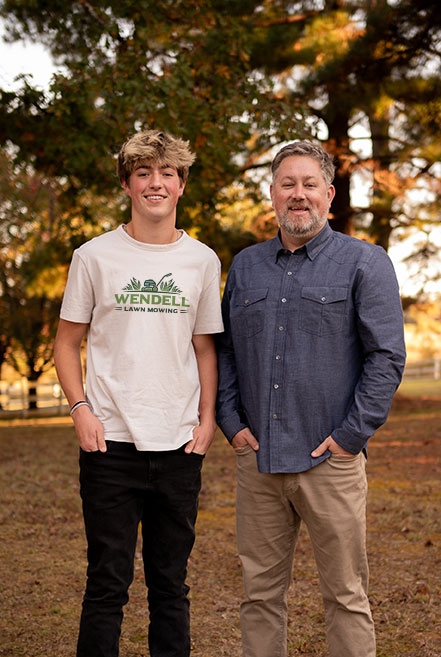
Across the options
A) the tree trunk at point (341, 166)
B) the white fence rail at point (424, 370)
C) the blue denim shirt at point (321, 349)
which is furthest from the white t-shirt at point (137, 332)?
the white fence rail at point (424, 370)

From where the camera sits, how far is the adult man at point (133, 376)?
271 cm

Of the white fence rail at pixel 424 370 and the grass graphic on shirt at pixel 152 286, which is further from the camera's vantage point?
the white fence rail at pixel 424 370

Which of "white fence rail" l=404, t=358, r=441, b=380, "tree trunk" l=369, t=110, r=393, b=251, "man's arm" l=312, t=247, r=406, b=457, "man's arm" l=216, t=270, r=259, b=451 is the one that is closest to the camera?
"man's arm" l=312, t=247, r=406, b=457

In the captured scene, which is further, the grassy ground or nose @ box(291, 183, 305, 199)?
the grassy ground

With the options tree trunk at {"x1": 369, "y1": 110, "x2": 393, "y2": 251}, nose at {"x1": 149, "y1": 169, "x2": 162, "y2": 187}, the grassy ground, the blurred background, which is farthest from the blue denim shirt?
tree trunk at {"x1": 369, "y1": 110, "x2": 393, "y2": 251}

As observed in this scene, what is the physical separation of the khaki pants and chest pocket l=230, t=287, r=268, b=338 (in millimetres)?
458

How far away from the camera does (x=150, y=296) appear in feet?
8.91

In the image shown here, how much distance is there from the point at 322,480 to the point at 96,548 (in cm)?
87

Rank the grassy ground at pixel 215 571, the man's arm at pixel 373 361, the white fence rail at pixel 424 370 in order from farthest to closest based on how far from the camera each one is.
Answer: the white fence rail at pixel 424 370 < the grassy ground at pixel 215 571 < the man's arm at pixel 373 361

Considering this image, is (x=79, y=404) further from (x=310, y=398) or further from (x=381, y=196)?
(x=381, y=196)

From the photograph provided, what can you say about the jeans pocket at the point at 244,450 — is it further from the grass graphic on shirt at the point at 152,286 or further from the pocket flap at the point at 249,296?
the grass graphic on shirt at the point at 152,286

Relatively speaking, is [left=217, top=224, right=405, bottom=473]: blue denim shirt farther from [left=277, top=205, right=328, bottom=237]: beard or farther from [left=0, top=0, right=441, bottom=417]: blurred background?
[left=0, top=0, right=441, bottom=417]: blurred background

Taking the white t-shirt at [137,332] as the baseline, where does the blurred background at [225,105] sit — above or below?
above

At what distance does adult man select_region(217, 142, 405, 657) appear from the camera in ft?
8.79
